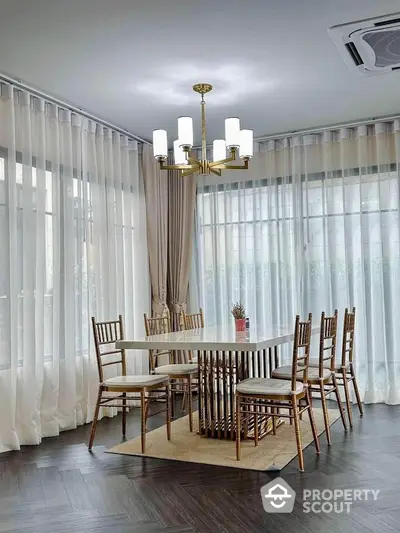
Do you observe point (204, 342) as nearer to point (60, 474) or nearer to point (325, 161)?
point (60, 474)

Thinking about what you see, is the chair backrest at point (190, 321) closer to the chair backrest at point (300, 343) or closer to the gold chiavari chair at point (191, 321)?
the gold chiavari chair at point (191, 321)

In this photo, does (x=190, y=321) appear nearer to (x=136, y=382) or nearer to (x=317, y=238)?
(x=136, y=382)

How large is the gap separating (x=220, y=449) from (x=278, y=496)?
0.98m

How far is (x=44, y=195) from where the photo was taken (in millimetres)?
4691

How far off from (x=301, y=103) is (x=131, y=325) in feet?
8.96

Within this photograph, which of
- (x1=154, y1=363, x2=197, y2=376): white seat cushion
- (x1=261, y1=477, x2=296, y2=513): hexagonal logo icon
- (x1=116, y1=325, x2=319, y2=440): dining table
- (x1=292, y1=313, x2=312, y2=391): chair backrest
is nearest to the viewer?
(x1=261, y1=477, x2=296, y2=513): hexagonal logo icon

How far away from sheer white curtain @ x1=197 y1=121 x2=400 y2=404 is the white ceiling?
20.5 inches

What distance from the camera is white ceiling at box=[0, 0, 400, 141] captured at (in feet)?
11.1

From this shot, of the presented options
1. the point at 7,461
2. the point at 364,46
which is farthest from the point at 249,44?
the point at 7,461

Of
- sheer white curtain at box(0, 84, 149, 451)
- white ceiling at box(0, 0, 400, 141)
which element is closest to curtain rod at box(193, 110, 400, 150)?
white ceiling at box(0, 0, 400, 141)

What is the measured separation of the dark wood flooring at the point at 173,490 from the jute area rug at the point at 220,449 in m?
0.11

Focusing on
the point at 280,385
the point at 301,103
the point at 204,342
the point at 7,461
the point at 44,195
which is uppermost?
the point at 301,103

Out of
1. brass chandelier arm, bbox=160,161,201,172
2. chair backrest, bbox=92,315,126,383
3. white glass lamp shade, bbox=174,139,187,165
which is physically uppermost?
white glass lamp shade, bbox=174,139,187,165

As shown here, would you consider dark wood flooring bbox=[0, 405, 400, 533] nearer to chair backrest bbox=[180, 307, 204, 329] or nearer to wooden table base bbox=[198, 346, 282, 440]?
wooden table base bbox=[198, 346, 282, 440]
